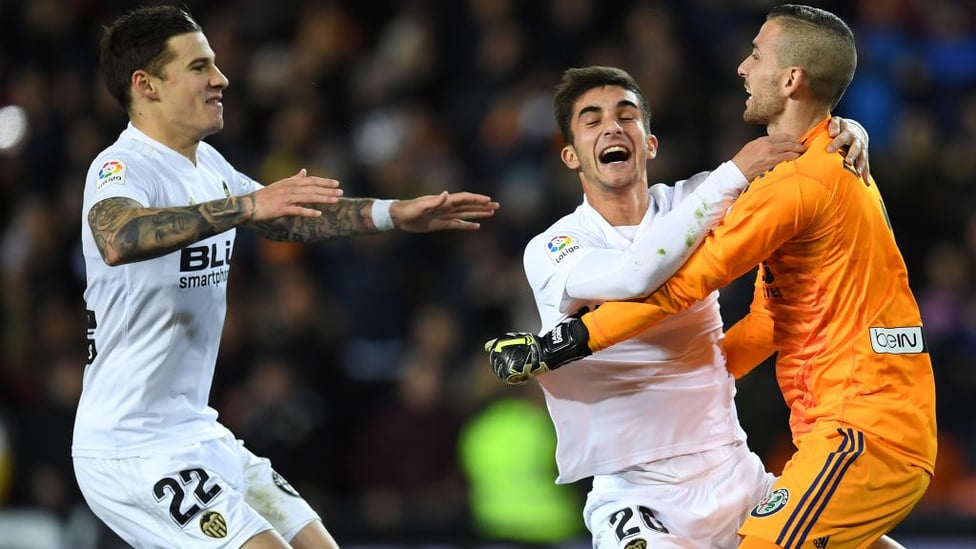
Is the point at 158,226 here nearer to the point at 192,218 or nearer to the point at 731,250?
the point at 192,218

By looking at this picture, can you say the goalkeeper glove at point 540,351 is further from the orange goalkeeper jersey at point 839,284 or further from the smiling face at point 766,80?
the smiling face at point 766,80

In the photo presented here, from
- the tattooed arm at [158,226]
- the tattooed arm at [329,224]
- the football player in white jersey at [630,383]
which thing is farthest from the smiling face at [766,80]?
the tattooed arm at [158,226]

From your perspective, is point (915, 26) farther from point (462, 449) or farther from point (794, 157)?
point (794, 157)

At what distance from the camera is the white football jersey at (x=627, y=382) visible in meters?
5.33

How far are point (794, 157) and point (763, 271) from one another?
505mm

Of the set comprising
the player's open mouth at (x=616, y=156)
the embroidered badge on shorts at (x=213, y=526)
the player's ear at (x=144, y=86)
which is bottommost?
the embroidered badge on shorts at (x=213, y=526)

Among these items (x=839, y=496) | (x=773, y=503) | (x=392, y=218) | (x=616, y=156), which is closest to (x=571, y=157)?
(x=616, y=156)

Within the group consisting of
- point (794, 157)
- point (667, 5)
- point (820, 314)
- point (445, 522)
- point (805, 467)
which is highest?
point (667, 5)

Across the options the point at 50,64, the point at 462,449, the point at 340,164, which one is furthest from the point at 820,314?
the point at 50,64

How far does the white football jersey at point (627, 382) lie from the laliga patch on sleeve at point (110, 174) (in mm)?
1546

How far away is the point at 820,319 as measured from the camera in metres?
4.86

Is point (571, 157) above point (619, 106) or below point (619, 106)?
below

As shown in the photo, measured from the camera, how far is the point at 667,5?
39.8 ft

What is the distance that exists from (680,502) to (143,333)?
2085 mm
